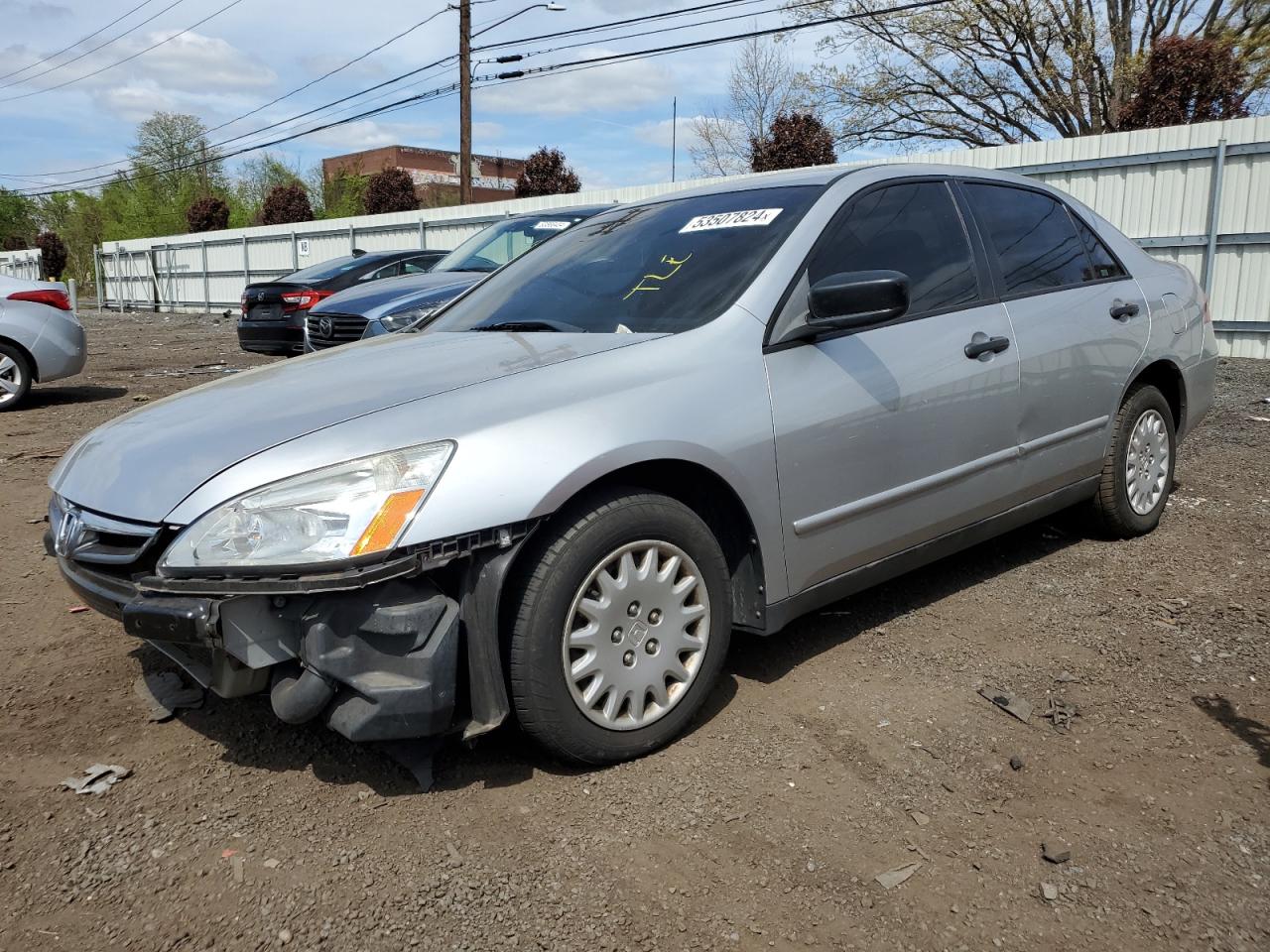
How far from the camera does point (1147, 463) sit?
4645 millimetres

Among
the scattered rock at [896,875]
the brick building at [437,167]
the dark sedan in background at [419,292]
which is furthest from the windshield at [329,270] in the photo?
the brick building at [437,167]

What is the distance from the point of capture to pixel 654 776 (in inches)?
108

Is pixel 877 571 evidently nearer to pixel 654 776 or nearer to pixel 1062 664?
pixel 1062 664

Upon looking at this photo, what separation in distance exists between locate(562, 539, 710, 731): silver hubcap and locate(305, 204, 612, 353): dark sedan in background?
5084 mm

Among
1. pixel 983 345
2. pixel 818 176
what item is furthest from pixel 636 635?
pixel 818 176

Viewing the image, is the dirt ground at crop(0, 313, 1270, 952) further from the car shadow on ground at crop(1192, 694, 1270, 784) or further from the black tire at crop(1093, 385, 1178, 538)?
the black tire at crop(1093, 385, 1178, 538)

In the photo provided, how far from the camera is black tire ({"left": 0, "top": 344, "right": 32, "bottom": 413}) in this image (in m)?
9.32

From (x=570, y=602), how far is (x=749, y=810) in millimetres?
703

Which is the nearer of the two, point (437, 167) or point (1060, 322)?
point (1060, 322)

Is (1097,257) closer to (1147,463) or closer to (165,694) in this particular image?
(1147,463)

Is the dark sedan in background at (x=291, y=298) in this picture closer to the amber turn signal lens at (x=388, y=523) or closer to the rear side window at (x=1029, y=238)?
the rear side window at (x=1029, y=238)

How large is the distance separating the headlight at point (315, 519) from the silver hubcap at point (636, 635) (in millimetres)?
520

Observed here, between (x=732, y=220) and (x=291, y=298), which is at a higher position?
(x=732, y=220)

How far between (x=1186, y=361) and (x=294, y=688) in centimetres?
426
